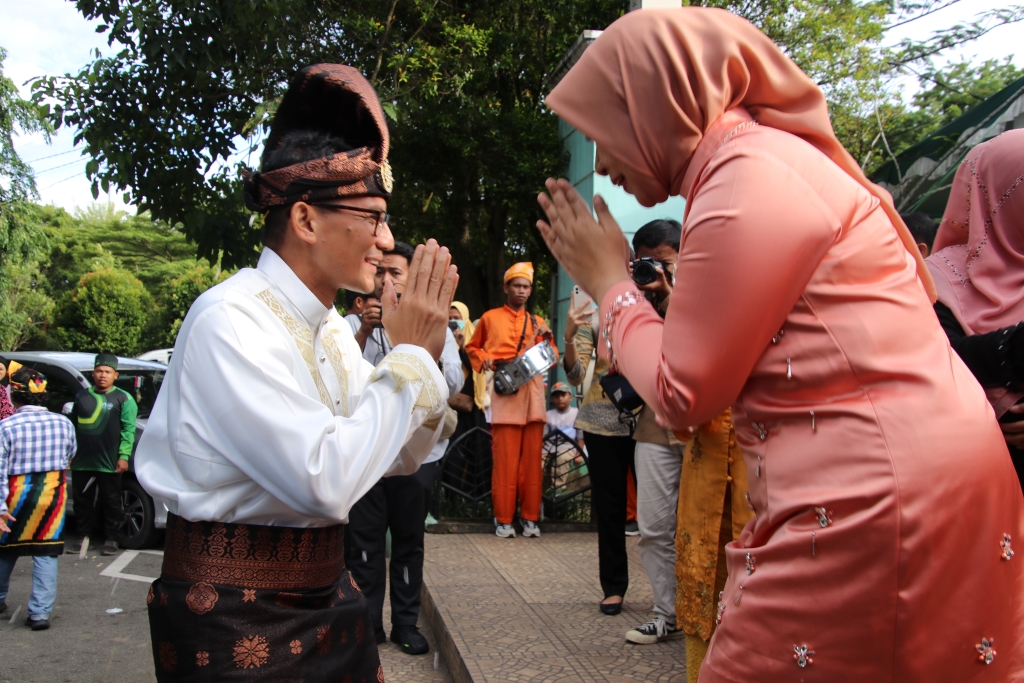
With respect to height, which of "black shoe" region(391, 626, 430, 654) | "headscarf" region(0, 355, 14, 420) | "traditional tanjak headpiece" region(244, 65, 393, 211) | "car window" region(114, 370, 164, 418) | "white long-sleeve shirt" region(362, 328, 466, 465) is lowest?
"black shoe" region(391, 626, 430, 654)

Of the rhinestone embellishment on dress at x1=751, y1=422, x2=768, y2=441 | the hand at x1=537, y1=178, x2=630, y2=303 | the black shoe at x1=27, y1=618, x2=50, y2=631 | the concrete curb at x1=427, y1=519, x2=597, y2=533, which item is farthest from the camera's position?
the concrete curb at x1=427, y1=519, x2=597, y2=533

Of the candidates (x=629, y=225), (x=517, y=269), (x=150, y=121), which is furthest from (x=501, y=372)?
(x=150, y=121)

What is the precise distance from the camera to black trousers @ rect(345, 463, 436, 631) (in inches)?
184

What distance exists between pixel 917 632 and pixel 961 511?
0.66ft

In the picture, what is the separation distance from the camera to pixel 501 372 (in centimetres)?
723

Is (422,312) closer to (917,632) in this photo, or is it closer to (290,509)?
(290,509)

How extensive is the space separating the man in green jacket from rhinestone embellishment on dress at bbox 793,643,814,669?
26.2 ft

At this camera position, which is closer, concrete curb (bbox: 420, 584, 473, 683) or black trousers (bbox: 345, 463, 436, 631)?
concrete curb (bbox: 420, 584, 473, 683)

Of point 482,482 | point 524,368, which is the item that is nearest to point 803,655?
point 524,368

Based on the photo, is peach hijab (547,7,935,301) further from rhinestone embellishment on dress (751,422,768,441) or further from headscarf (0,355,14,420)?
headscarf (0,355,14,420)

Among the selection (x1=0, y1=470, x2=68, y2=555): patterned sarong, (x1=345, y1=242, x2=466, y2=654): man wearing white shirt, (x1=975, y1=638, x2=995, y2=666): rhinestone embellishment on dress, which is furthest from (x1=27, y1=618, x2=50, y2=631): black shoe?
(x1=975, y1=638, x2=995, y2=666): rhinestone embellishment on dress

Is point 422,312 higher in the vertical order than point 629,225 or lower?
higher

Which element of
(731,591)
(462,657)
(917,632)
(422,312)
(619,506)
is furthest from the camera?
(619,506)

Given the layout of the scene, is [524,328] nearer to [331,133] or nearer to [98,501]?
[98,501]
